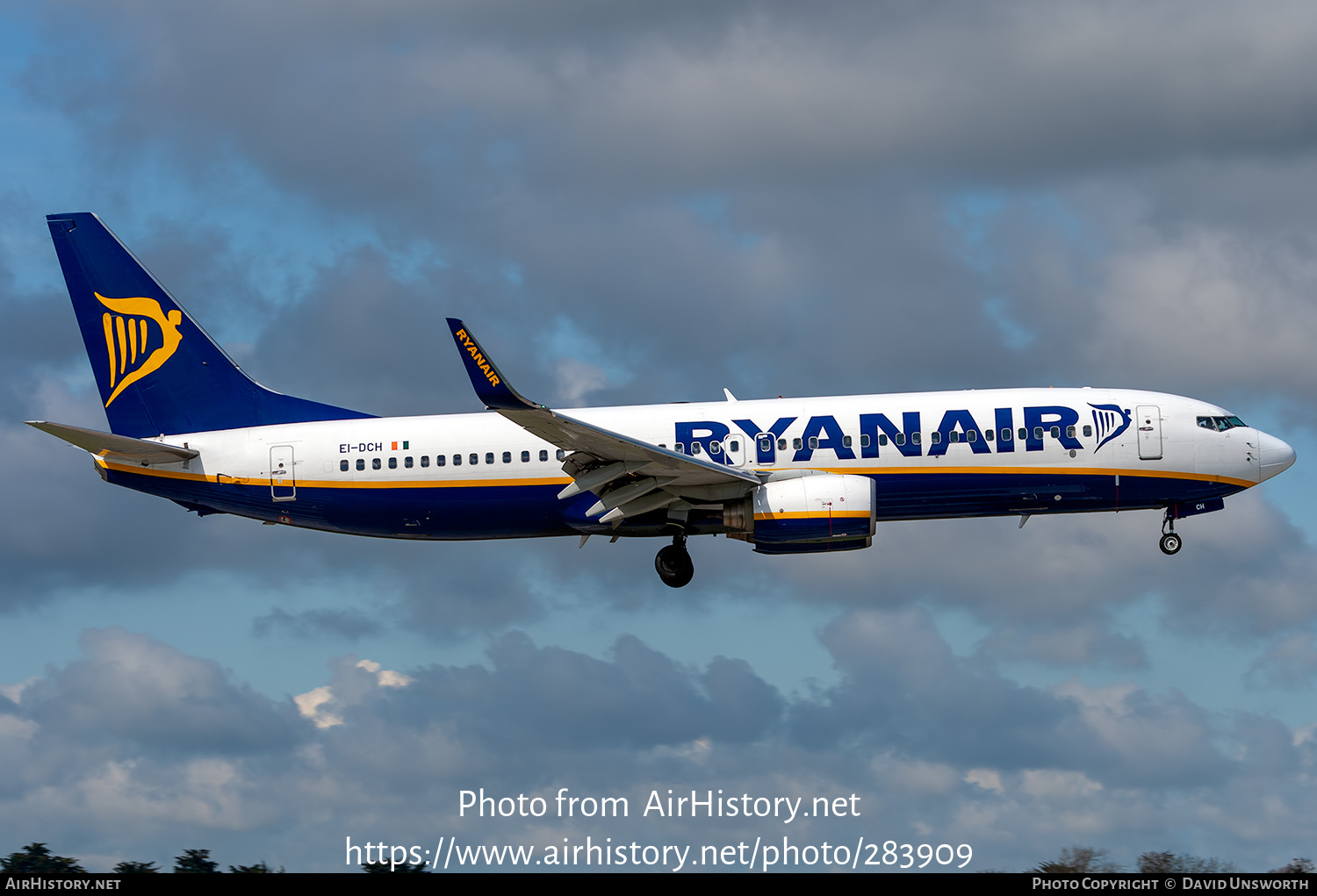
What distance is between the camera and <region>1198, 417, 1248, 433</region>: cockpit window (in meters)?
42.5

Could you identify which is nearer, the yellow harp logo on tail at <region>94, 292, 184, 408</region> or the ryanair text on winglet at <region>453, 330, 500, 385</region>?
the ryanair text on winglet at <region>453, 330, 500, 385</region>

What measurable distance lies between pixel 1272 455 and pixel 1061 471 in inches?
267

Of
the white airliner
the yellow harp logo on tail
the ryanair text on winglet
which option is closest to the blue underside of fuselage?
the white airliner

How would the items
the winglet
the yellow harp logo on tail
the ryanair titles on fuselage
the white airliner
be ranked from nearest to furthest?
1. the winglet
2. the white airliner
3. the ryanair titles on fuselage
4. the yellow harp logo on tail

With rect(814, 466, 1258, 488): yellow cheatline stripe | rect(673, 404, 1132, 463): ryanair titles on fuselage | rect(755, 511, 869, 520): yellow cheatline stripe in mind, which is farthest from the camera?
rect(673, 404, 1132, 463): ryanair titles on fuselage

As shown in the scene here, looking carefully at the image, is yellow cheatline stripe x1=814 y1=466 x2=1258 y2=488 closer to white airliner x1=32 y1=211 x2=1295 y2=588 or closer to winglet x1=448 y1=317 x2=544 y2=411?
white airliner x1=32 y1=211 x2=1295 y2=588

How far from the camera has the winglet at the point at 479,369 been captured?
35.2m

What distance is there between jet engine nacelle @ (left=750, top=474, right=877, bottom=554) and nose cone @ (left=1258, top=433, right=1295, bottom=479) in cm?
1194

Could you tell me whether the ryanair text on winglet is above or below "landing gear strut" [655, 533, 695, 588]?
above

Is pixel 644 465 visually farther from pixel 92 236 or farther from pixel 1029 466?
pixel 92 236

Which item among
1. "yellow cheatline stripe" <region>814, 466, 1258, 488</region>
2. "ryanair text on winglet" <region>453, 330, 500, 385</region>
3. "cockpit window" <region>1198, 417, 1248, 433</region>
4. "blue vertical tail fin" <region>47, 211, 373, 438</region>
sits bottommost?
"yellow cheatline stripe" <region>814, 466, 1258, 488</region>
